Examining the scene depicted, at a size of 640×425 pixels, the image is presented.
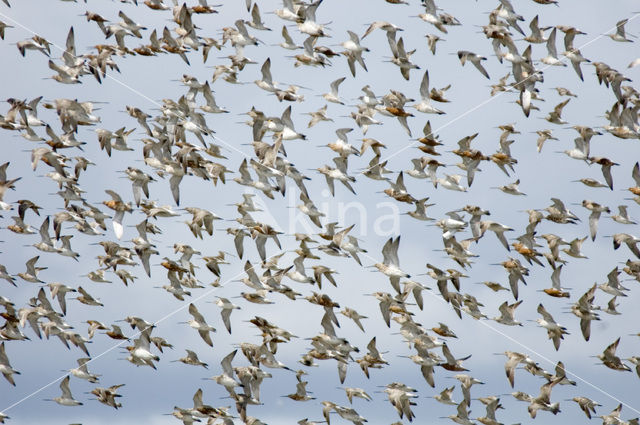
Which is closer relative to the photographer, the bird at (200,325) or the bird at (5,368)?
the bird at (200,325)

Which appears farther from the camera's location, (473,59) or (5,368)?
(5,368)

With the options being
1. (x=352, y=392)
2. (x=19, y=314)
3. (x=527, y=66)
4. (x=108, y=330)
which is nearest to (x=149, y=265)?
(x=108, y=330)

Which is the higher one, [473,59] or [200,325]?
[473,59]

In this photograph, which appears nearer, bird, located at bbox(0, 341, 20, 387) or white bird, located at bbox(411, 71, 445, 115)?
white bird, located at bbox(411, 71, 445, 115)

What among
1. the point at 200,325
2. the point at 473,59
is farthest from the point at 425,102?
the point at 200,325

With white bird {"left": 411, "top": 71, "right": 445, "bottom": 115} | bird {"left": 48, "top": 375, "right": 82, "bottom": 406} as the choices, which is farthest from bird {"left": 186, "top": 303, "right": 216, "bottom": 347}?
white bird {"left": 411, "top": 71, "right": 445, "bottom": 115}

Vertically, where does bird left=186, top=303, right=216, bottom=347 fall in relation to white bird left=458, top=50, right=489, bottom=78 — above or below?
below

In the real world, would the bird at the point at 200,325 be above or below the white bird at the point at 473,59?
below

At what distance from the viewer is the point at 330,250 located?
130ft

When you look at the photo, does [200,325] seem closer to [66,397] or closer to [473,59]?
[66,397]

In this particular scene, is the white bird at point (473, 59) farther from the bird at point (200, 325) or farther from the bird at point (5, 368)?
the bird at point (5, 368)

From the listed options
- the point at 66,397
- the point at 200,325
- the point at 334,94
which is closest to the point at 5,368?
the point at 66,397

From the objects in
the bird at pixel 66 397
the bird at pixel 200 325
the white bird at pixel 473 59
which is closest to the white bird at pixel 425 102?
the white bird at pixel 473 59

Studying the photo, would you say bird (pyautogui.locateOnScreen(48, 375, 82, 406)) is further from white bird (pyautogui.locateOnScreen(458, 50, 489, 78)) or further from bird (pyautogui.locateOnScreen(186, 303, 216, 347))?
white bird (pyautogui.locateOnScreen(458, 50, 489, 78))
